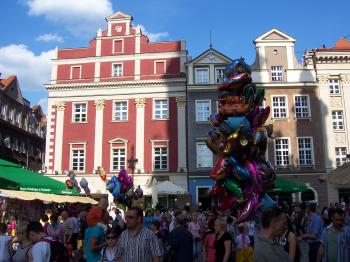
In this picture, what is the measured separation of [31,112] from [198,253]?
151 feet

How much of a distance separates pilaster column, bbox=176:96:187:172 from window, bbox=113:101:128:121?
4133 millimetres

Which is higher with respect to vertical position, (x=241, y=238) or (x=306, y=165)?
(x=306, y=165)

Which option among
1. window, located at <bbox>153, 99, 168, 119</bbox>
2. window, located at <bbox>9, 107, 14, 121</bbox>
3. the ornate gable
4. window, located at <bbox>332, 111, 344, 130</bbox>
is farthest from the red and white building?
window, located at <bbox>9, 107, 14, 121</bbox>

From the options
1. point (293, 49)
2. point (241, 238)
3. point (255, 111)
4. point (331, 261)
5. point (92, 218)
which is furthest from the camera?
point (293, 49)

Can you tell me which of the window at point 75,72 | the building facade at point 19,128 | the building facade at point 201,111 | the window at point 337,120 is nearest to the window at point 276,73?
the building facade at point 201,111

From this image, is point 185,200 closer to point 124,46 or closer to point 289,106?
point 289,106

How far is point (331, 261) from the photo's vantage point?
263 inches

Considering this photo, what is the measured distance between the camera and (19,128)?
160ft

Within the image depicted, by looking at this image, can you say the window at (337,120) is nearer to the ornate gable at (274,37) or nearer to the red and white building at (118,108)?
the ornate gable at (274,37)

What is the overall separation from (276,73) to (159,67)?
907 centimetres

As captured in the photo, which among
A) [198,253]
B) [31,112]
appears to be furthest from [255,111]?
[31,112]

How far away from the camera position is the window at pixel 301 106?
32.4 metres

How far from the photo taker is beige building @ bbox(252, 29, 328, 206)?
3130 cm

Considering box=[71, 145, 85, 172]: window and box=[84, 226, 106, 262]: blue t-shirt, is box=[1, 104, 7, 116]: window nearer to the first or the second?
box=[71, 145, 85, 172]: window
